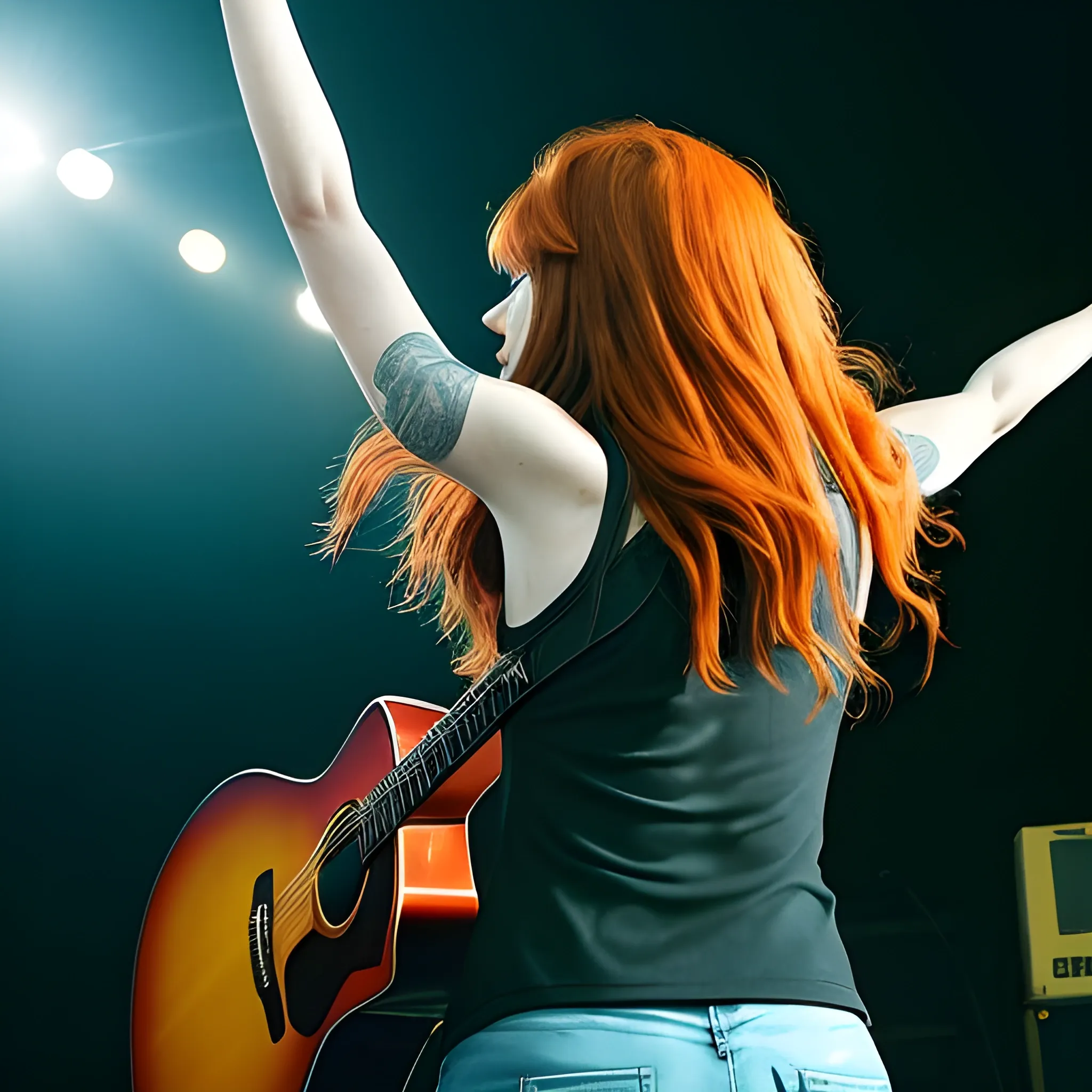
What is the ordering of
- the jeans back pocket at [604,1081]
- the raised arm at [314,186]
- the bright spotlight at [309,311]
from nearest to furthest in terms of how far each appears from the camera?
the jeans back pocket at [604,1081] → the raised arm at [314,186] → the bright spotlight at [309,311]

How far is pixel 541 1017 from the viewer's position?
860mm

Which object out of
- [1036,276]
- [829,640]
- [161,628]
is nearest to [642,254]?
[829,640]

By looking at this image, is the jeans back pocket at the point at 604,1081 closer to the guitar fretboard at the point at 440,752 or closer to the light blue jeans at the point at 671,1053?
the light blue jeans at the point at 671,1053

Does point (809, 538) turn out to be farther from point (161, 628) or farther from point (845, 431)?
point (161, 628)

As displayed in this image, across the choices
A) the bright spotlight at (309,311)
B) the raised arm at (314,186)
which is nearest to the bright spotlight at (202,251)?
the bright spotlight at (309,311)

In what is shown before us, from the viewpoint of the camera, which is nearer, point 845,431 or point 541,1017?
point 541,1017

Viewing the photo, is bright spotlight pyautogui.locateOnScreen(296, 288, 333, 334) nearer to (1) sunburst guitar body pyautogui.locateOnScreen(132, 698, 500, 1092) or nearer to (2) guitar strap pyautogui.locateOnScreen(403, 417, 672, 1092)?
(1) sunburst guitar body pyautogui.locateOnScreen(132, 698, 500, 1092)

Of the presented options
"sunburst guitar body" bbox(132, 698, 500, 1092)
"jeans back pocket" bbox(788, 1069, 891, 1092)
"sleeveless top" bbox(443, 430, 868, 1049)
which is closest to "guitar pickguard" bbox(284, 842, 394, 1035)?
"sunburst guitar body" bbox(132, 698, 500, 1092)

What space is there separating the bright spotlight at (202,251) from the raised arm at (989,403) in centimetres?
96

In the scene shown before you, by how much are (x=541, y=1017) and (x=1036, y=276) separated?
1152mm

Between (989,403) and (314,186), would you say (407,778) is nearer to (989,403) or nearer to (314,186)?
(314,186)

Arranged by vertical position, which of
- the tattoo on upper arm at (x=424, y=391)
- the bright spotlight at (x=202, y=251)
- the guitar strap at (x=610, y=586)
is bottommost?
the guitar strap at (x=610, y=586)

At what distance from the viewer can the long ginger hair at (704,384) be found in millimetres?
951

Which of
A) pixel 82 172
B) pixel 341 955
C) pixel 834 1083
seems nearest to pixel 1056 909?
pixel 834 1083
